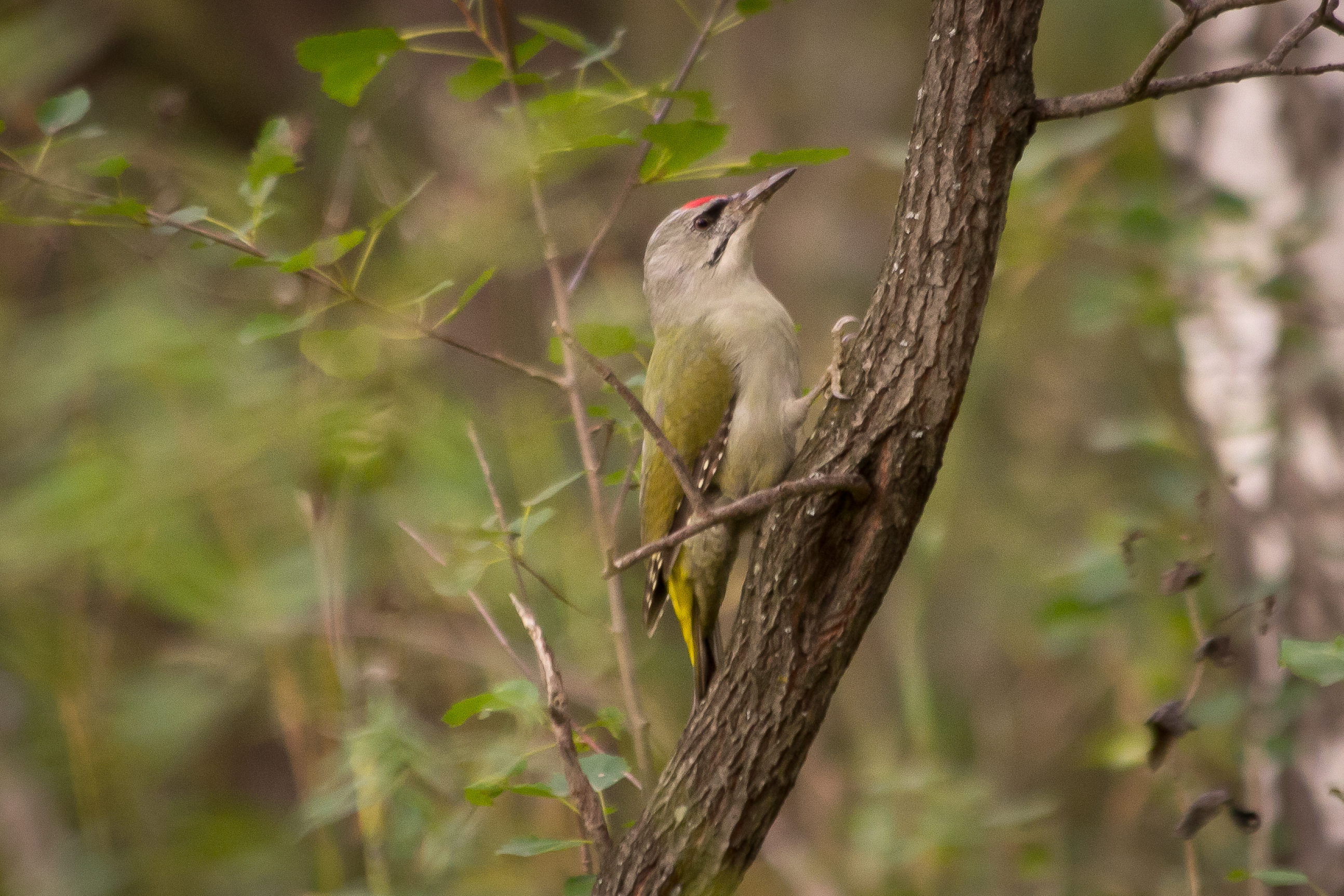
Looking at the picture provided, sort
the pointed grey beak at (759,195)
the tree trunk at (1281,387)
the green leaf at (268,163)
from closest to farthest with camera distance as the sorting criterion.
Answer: the green leaf at (268,163) → the pointed grey beak at (759,195) → the tree trunk at (1281,387)

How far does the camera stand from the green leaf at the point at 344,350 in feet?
7.67

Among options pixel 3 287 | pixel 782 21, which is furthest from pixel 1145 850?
pixel 3 287

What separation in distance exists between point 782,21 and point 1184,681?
14.2 ft

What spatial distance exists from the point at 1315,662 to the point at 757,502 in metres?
0.94

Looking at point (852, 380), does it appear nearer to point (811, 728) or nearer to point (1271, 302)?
point (811, 728)

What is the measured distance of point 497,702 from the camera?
78.6 inches

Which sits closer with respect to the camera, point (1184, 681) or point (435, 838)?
point (435, 838)

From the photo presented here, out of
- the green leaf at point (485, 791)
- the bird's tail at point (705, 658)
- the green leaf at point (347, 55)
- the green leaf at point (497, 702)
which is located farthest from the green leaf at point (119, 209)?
the bird's tail at point (705, 658)

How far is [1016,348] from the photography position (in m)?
6.92

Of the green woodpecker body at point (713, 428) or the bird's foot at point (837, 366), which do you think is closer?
the bird's foot at point (837, 366)

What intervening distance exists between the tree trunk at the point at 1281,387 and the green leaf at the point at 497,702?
2054 millimetres

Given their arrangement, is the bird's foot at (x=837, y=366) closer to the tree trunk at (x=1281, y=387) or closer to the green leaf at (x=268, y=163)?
the green leaf at (x=268, y=163)

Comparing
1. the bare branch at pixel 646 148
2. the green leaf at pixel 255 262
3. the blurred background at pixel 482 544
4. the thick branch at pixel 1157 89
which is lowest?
the blurred background at pixel 482 544

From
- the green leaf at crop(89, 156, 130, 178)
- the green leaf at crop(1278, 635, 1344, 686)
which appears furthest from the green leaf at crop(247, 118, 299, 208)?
the green leaf at crop(1278, 635, 1344, 686)
